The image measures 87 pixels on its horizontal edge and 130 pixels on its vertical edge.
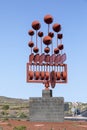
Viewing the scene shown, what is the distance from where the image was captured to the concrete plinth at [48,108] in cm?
4553

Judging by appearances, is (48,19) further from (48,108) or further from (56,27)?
(48,108)

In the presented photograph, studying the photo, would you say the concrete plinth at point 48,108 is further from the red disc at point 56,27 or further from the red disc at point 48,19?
the red disc at point 48,19

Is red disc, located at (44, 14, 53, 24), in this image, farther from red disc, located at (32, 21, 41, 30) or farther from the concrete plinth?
the concrete plinth

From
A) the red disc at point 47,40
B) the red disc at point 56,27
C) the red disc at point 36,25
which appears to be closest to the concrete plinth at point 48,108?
the red disc at point 47,40

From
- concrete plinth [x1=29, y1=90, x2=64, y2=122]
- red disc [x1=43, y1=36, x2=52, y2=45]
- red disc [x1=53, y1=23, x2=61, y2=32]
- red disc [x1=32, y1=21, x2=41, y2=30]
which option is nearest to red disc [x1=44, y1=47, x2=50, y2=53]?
red disc [x1=43, y1=36, x2=52, y2=45]

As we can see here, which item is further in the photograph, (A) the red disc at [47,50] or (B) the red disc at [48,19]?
(B) the red disc at [48,19]

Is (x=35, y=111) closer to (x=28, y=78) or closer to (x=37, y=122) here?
(x=37, y=122)

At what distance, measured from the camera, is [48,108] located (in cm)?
4569

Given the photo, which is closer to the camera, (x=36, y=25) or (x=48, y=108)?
(x=48, y=108)

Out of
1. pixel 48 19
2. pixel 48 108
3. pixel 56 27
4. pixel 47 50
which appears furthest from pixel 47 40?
pixel 48 108

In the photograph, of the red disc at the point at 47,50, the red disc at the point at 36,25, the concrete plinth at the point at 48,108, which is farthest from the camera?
the red disc at the point at 36,25

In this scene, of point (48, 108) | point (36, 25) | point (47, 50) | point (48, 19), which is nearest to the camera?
point (48, 108)

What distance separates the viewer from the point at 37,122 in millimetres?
45125

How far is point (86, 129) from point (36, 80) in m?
13.4
